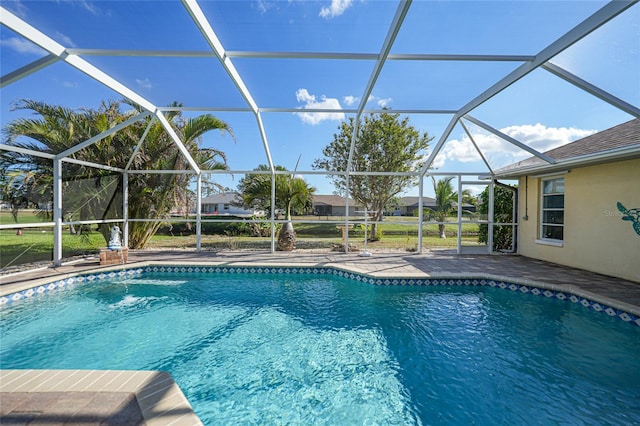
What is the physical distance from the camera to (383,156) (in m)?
15.2

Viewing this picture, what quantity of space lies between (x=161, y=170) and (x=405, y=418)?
9.67 metres

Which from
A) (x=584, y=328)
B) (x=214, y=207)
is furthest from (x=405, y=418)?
(x=214, y=207)

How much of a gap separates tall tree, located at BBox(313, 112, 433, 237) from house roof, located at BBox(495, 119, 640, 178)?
6.06 m

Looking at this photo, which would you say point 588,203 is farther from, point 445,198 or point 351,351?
point 351,351

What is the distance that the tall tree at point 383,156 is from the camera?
1495cm

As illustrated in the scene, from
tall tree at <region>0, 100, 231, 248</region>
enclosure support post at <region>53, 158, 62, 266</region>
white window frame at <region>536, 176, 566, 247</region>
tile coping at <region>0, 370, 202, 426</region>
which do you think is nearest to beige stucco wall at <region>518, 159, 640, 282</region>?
white window frame at <region>536, 176, 566, 247</region>

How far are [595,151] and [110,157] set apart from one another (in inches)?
513

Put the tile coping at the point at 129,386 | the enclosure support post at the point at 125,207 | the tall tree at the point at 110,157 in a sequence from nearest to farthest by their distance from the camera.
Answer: the tile coping at the point at 129,386
the tall tree at the point at 110,157
the enclosure support post at the point at 125,207

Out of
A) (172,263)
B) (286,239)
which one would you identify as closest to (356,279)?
(286,239)

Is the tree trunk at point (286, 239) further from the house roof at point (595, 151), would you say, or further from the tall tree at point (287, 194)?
the house roof at point (595, 151)

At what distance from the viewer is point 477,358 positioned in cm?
386

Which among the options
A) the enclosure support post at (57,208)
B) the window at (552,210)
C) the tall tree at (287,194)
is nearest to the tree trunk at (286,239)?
the tall tree at (287,194)

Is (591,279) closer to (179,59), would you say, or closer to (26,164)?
(179,59)

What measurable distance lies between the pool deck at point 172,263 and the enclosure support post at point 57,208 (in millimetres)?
519
